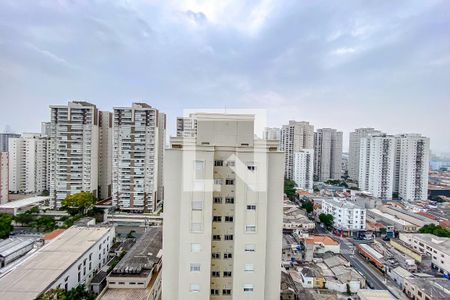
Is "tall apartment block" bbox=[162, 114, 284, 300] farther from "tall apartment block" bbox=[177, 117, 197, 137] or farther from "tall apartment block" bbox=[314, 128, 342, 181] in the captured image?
"tall apartment block" bbox=[314, 128, 342, 181]

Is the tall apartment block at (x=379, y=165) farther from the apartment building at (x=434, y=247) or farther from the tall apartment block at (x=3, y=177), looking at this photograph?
the tall apartment block at (x=3, y=177)

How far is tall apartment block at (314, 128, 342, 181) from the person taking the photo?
65.5ft

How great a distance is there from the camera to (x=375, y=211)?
11680mm

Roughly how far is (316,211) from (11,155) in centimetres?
1549

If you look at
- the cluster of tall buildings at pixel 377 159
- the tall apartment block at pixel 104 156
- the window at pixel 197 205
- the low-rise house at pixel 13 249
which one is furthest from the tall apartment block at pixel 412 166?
the low-rise house at pixel 13 249

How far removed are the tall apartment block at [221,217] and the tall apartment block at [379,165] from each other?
570 inches

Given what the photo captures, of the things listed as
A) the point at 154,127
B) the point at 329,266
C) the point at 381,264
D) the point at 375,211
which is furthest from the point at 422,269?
the point at 154,127

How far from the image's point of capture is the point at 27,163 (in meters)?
13.6

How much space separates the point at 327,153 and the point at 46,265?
19087 mm

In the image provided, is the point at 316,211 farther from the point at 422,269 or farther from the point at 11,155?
the point at 11,155

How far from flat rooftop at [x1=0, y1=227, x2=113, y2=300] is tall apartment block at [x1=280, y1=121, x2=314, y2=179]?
13465mm

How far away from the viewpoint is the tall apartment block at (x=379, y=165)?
1441cm

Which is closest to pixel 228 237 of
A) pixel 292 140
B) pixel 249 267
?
pixel 249 267

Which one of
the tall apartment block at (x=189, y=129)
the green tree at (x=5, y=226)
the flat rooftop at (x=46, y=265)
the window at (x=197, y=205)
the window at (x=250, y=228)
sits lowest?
the green tree at (x=5, y=226)
